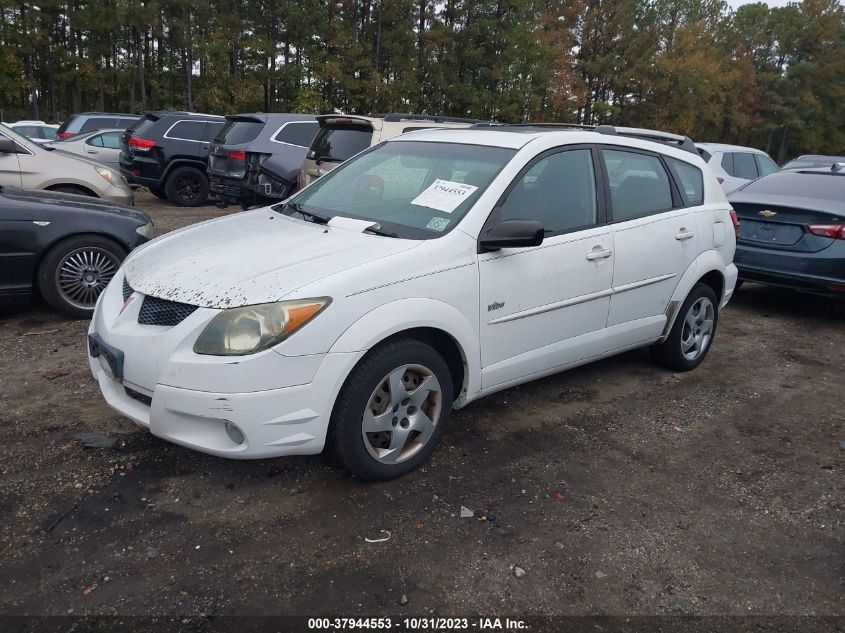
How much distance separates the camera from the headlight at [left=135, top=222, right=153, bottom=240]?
20.3 ft

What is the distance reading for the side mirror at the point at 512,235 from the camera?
361 centimetres

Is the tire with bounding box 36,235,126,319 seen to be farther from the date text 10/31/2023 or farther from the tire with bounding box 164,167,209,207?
the tire with bounding box 164,167,209,207

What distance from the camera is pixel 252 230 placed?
399 cm

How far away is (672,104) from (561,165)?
35139mm

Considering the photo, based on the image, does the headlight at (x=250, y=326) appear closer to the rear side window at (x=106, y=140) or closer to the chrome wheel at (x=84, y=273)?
the chrome wheel at (x=84, y=273)

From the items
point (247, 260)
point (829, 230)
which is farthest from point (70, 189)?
point (829, 230)

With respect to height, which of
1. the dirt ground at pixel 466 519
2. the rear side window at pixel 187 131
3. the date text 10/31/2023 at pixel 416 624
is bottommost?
the date text 10/31/2023 at pixel 416 624

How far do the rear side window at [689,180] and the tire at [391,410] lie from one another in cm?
257

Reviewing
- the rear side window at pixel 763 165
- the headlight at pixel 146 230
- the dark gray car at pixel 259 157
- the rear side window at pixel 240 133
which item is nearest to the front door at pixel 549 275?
the headlight at pixel 146 230

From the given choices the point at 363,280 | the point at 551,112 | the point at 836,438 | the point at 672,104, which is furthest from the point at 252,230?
the point at 672,104

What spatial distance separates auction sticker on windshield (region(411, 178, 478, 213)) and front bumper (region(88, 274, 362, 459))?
1.09 metres

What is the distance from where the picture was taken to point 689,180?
5.19m

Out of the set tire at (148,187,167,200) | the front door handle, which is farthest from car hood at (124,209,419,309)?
tire at (148,187,167,200)

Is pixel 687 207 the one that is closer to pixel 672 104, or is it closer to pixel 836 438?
pixel 836 438
